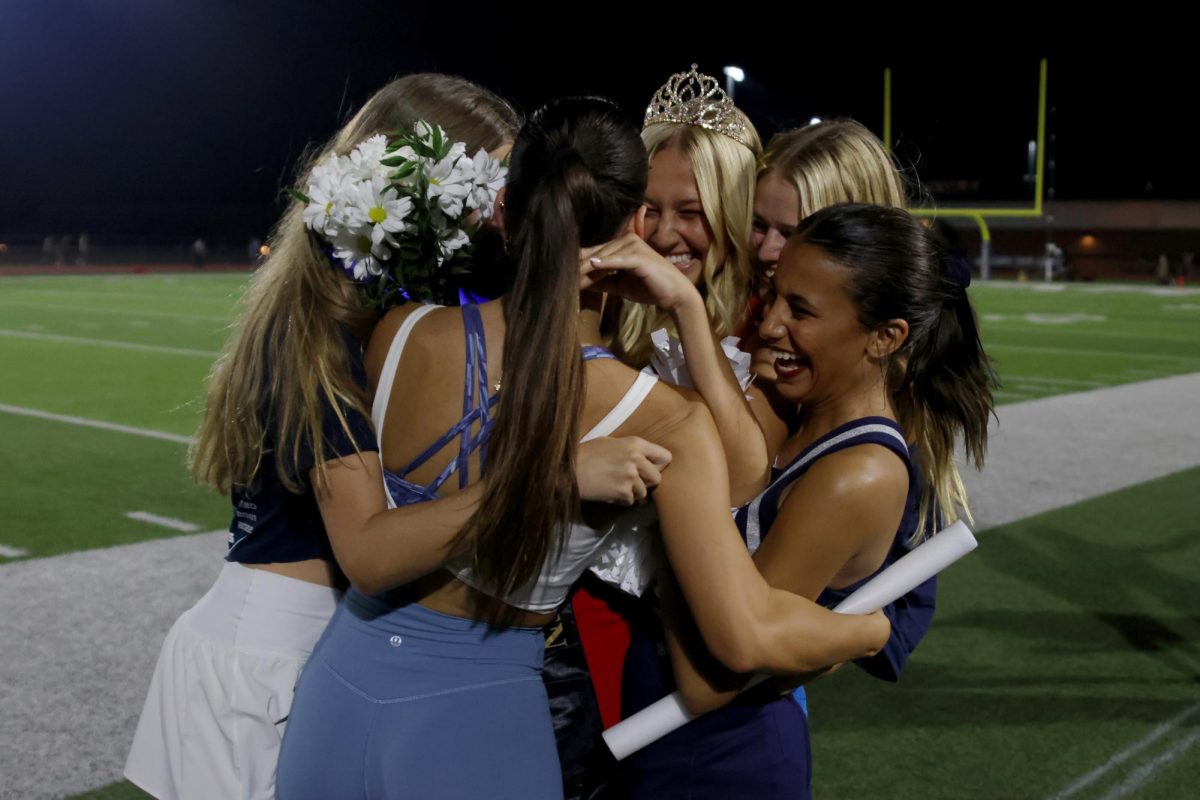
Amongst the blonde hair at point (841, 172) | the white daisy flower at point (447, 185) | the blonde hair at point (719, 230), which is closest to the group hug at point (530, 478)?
the white daisy flower at point (447, 185)

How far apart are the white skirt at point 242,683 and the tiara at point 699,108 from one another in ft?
4.14

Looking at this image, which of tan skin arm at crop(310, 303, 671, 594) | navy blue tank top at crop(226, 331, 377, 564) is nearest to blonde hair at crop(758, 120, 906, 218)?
tan skin arm at crop(310, 303, 671, 594)

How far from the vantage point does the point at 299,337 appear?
1.70 metres

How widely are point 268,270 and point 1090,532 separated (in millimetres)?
5124

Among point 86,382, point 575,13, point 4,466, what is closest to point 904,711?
point 4,466

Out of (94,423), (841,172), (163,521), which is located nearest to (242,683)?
(841,172)

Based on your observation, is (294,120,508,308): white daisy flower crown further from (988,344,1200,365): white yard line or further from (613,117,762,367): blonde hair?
(988,344,1200,365): white yard line

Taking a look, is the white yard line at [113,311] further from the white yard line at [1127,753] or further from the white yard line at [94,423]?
the white yard line at [1127,753]

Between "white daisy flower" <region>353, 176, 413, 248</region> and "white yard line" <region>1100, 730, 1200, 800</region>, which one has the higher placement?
"white daisy flower" <region>353, 176, 413, 248</region>

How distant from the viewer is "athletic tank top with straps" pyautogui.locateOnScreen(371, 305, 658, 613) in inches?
59.3

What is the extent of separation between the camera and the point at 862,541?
1.68 m

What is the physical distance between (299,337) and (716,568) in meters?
0.66

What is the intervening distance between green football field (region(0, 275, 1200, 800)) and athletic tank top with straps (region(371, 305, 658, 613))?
1.97 metres

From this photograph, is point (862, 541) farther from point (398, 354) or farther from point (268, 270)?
point (268, 270)
